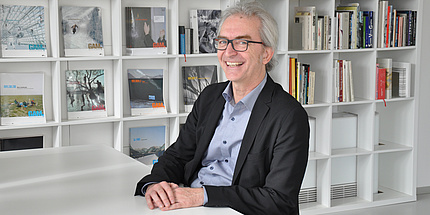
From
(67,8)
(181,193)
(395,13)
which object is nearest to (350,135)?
(395,13)

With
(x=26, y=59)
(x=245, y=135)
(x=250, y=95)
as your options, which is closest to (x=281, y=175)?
(x=245, y=135)

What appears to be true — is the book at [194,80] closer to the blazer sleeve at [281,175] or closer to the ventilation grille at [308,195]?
the ventilation grille at [308,195]

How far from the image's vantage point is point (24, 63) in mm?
3473

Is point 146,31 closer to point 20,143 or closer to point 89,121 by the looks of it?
point 89,121

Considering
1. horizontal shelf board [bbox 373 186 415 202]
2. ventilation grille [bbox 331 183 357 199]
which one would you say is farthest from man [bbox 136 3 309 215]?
horizontal shelf board [bbox 373 186 415 202]

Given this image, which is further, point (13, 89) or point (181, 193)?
point (13, 89)

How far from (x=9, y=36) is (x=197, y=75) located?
1.26 metres

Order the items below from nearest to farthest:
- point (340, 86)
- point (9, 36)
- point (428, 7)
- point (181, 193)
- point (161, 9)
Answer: point (181, 193) → point (9, 36) → point (161, 9) → point (340, 86) → point (428, 7)

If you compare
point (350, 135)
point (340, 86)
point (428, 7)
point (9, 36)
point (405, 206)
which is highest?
point (428, 7)

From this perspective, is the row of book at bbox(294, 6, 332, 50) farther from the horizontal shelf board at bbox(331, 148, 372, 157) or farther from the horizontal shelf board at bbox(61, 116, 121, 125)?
the horizontal shelf board at bbox(61, 116, 121, 125)

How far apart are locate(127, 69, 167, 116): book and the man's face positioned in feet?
5.69

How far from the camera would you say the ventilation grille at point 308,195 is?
4207 mm

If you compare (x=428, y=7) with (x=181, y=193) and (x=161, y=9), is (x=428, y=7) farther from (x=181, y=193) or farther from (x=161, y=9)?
(x=181, y=193)

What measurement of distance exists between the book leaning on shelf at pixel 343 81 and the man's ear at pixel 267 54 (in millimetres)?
2100
